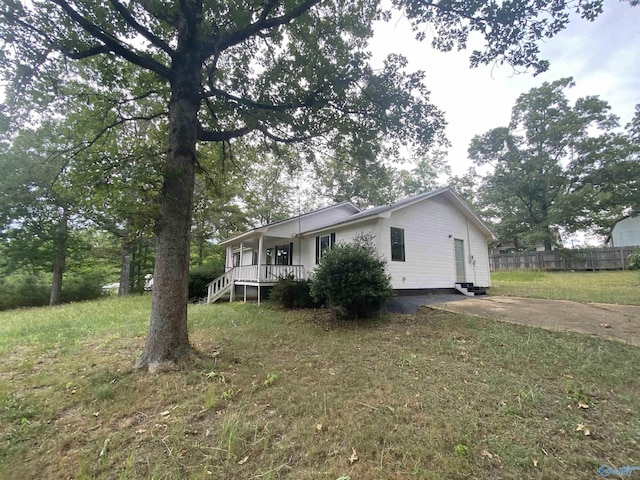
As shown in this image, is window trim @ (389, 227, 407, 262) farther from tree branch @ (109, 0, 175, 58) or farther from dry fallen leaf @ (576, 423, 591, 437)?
tree branch @ (109, 0, 175, 58)

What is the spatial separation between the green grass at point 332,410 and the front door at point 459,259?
6927 millimetres

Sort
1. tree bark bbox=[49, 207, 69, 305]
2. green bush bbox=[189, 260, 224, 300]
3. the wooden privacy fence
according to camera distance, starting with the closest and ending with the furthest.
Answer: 1. tree bark bbox=[49, 207, 69, 305]
2. green bush bbox=[189, 260, 224, 300]
3. the wooden privacy fence

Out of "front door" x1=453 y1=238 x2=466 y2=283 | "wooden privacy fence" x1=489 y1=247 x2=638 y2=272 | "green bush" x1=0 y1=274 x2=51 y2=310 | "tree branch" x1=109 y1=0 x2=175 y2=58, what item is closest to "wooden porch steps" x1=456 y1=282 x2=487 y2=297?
"front door" x1=453 y1=238 x2=466 y2=283

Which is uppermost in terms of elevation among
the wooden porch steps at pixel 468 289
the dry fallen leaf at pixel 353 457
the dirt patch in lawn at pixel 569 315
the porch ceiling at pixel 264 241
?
the porch ceiling at pixel 264 241

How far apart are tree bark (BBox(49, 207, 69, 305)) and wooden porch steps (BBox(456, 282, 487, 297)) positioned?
68.0 feet

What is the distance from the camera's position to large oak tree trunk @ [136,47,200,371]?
4398 mm

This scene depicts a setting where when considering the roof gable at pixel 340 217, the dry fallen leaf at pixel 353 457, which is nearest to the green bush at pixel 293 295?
the roof gable at pixel 340 217

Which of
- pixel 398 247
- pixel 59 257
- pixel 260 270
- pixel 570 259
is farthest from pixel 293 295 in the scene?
pixel 570 259

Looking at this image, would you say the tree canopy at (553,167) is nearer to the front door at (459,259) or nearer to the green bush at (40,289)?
the front door at (459,259)

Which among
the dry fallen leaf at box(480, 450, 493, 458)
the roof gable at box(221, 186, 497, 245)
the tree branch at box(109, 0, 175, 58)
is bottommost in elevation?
the dry fallen leaf at box(480, 450, 493, 458)

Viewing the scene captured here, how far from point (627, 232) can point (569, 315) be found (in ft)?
82.2

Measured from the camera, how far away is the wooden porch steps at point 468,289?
11695 mm

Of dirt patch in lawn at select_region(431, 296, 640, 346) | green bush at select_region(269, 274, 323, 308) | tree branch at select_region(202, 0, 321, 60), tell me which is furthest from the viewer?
green bush at select_region(269, 274, 323, 308)

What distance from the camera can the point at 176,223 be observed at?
15.1 ft
